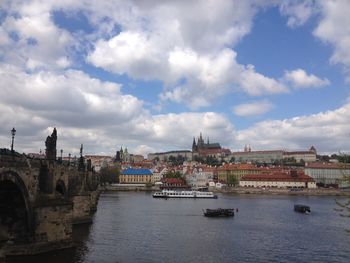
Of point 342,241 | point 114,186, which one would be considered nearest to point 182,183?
point 114,186

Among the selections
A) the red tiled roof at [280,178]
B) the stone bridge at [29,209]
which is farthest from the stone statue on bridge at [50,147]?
the red tiled roof at [280,178]

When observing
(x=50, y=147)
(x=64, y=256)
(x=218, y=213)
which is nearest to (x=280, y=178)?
(x=218, y=213)

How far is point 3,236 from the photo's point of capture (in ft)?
91.4

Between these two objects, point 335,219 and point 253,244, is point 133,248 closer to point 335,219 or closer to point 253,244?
point 253,244

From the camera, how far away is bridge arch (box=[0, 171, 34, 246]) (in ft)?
92.5

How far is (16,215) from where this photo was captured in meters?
28.9

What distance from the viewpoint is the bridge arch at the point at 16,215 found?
92.5 ft

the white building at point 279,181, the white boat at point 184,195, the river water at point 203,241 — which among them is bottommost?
the river water at point 203,241

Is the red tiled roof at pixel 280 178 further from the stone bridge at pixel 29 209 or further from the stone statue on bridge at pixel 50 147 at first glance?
the stone bridge at pixel 29 209

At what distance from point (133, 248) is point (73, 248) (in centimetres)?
537

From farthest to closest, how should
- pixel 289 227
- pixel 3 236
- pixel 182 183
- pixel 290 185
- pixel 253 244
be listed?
pixel 182 183
pixel 290 185
pixel 289 227
pixel 253 244
pixel 3 236

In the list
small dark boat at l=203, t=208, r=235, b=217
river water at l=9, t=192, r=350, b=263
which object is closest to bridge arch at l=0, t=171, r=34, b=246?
river water at l=9, t=192, r=350, b=263

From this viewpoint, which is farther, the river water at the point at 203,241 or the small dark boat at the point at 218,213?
the small dark boat at the point at 218,213

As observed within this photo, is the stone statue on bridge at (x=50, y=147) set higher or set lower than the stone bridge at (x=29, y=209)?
higher
